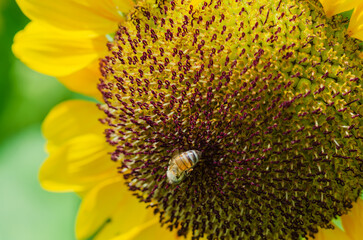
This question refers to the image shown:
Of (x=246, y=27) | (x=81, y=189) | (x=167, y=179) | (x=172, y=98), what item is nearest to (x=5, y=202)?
(x=81, y=189)

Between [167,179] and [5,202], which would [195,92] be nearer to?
[167,179]

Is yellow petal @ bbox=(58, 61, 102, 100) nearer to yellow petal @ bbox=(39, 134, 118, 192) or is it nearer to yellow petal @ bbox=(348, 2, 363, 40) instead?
yellow petal @ bbox=(39, 134, 118, 192)

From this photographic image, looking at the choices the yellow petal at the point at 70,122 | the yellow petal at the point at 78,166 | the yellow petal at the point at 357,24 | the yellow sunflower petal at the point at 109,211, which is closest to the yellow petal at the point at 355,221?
the yellow petal at the point at 357,24

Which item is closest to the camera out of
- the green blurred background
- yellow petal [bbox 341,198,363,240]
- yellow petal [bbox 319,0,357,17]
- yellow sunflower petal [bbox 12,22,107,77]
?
yellow petal [bbox 319,0,357,17]

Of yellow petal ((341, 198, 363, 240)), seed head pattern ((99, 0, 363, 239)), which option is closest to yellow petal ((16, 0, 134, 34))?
seed head pattern ((99, 0, 363, 239))

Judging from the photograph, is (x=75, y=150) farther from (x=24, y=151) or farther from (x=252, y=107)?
(x=252, y=107)

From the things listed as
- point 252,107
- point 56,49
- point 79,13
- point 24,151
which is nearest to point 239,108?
point 252,107
